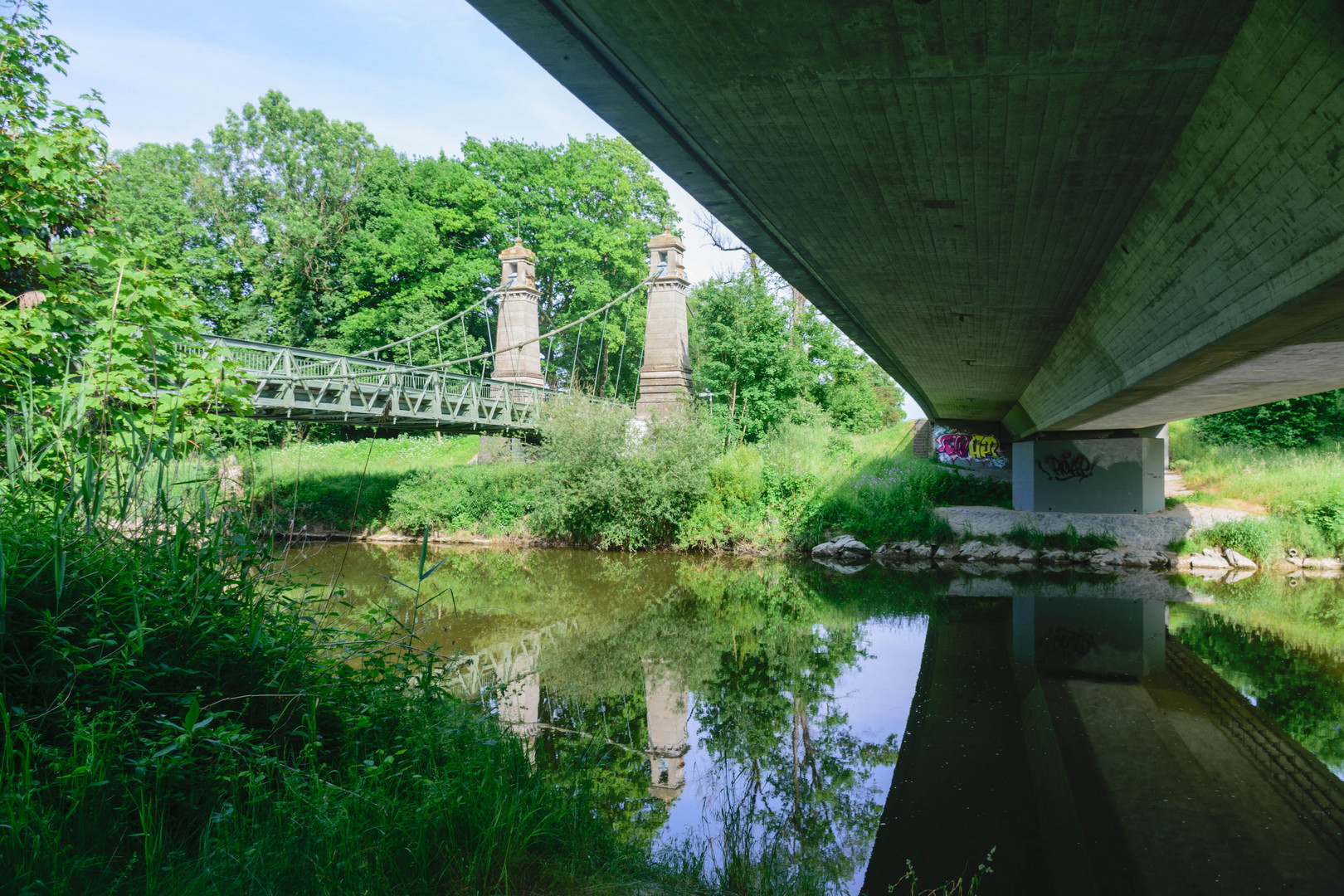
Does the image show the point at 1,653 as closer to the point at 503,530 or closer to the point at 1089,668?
the point at 1089,668

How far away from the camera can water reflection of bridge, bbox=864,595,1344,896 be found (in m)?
3.89

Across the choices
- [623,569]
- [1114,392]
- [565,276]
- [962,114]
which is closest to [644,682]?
[1114,392]

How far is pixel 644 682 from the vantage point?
23.8 ft

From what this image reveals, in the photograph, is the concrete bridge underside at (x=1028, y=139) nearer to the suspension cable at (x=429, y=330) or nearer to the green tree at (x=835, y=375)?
the suspension cable at (x=429, y=330)

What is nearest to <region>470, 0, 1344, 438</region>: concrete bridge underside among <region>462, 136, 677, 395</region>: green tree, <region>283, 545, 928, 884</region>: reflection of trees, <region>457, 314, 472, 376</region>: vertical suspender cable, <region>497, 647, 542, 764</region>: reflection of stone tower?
<region>283, 545, 928, 884</region>: reflection of trees

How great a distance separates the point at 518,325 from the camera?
73.6 feet

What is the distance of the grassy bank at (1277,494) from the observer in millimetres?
13328

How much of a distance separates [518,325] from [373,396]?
22.6 ft

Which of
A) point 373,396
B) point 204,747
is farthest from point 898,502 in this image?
point 204,747

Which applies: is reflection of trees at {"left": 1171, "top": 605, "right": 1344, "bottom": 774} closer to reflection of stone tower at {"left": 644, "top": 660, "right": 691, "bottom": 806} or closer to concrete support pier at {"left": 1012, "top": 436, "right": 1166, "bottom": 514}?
reflection of stone tower at {"left": 644, "top": 660, "right": 691, "bottom": 806}

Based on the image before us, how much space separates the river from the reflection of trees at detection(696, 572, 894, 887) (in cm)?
2

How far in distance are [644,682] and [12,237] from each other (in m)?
5.61

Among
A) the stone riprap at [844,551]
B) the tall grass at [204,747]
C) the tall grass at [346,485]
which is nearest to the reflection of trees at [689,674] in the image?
the tall grass at [204,747]

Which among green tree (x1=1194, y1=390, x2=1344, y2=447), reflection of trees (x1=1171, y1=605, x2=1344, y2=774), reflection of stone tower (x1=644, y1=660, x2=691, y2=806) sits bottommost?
reflection of stone tower (x1=644, y1=660, x2=691, y2=806)
